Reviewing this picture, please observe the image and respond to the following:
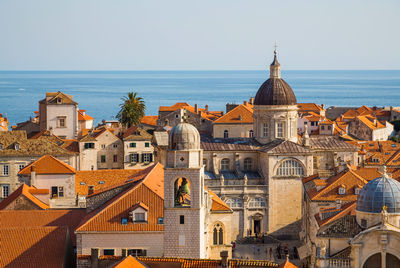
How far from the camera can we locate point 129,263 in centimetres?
3603

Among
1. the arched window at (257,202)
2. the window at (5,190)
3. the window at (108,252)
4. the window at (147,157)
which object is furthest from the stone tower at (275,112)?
the window at (108,252)

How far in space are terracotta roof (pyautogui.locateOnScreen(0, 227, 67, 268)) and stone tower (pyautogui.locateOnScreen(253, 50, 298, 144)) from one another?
31407 millimetres

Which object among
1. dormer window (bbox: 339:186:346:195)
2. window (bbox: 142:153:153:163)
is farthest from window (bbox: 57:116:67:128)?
dormer window (bbox: 339:186:346:195)

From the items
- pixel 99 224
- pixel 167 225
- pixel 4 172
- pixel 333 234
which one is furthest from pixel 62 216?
pixel 4 172

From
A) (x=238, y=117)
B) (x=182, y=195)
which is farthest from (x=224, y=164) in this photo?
(x=182, y=195)

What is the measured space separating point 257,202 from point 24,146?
22127 millimetres

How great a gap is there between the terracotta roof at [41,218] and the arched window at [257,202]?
70.9ft

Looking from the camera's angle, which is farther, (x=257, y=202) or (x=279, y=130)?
(x=279, y=130)

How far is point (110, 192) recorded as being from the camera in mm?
45969

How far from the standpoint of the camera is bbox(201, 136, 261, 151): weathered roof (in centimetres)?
6944

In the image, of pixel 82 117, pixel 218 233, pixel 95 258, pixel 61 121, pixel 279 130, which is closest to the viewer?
pixel 95 258

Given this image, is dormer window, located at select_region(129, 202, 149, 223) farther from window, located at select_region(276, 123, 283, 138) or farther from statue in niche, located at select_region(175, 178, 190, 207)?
window, located at select_region(276, 123, 283, 138)

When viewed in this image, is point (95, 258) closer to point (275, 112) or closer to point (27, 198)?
point (27, 198)

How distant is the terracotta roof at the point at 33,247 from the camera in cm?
3916
